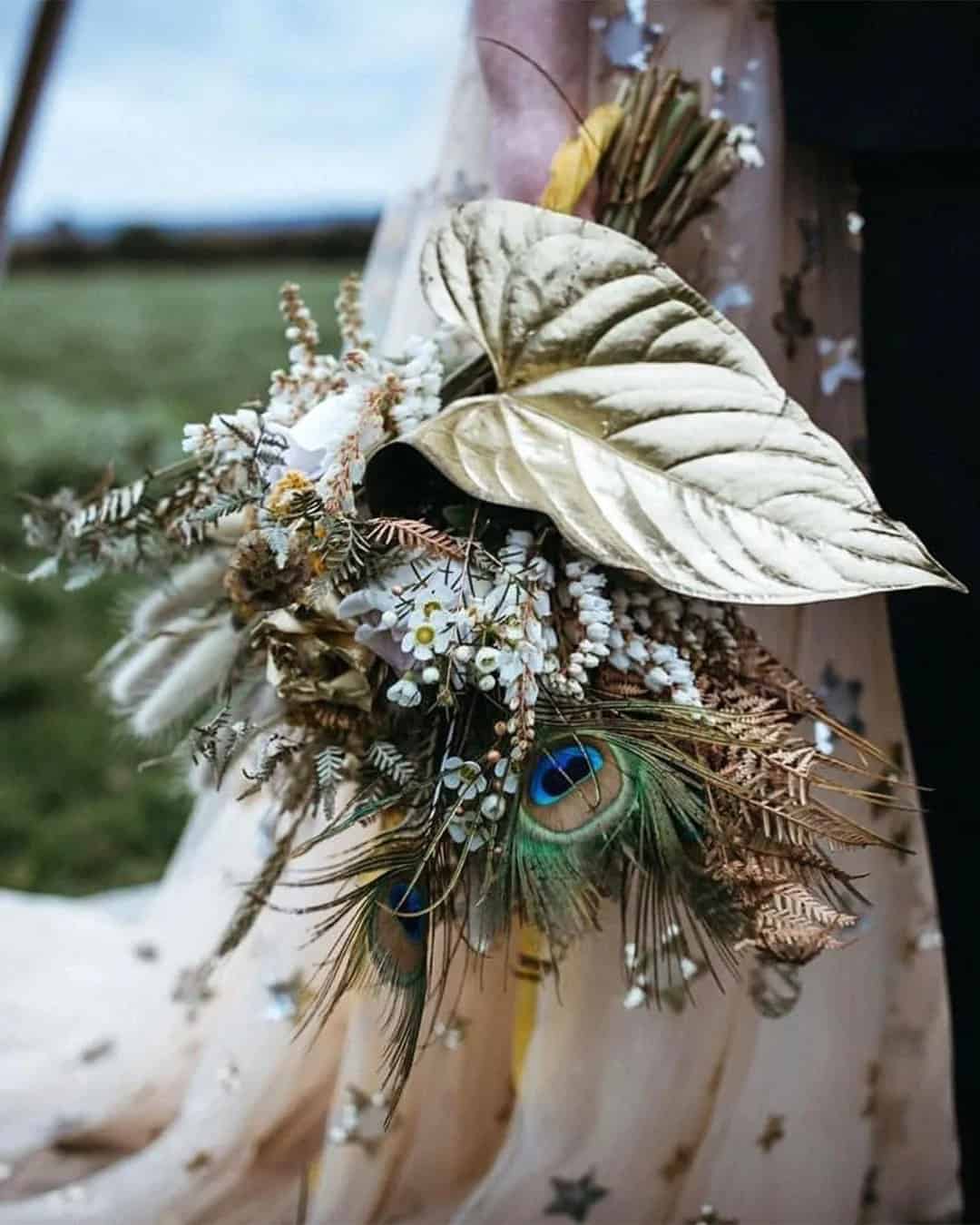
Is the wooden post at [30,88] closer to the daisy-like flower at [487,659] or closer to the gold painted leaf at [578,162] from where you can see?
the gold painted leaf at [578,162]

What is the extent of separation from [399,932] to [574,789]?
13 cm

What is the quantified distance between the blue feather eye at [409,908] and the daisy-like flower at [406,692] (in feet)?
0.37

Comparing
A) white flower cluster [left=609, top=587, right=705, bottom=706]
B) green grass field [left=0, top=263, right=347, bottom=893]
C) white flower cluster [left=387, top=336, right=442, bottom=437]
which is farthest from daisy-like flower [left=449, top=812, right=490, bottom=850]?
green grass field [left=0, top=263, right=347, bottom=893]

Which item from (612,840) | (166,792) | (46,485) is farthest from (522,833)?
(46,485)

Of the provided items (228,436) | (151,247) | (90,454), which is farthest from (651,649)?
(151,247)

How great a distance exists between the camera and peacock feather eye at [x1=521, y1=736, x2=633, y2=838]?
2.35 feet

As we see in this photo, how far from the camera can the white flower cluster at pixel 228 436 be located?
0.76 meters

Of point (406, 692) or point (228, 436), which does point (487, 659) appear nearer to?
point (406, 692)

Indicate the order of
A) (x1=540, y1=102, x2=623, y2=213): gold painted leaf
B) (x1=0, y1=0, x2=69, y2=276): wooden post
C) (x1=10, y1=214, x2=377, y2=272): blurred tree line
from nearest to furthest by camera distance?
(x1=540, y1=102, x2=623, y2=213): gold painted leaf → (x1=0, y1=0, x2=69, y2=276): wooden post → (x1=10, y1=214, x2=377, y2=272): blurred tree line

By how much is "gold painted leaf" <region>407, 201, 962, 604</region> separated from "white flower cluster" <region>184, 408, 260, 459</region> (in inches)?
3.9

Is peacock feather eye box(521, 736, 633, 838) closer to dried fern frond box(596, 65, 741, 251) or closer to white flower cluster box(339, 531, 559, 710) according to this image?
white flower cluster box(339, 531, 559, 710)

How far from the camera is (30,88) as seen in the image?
152 centimetres

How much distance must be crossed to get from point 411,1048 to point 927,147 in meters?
0.64

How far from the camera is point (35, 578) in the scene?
89cm
